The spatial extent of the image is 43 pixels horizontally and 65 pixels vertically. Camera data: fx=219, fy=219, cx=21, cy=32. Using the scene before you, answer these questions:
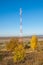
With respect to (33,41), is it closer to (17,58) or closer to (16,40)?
(16,40)

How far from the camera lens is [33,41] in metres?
43.0

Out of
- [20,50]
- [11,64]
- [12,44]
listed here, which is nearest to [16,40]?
[12,44]

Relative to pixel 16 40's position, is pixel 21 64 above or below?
below

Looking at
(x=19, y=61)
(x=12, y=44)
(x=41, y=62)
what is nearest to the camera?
(x=41, y=62)

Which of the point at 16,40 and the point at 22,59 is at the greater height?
the point at 16,40

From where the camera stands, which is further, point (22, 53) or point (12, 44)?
point (12, 44)

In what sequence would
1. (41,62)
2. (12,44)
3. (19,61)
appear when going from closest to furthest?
(41,62)
(19,61)
(12,44)

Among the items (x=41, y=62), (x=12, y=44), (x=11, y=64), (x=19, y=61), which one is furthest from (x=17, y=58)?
(x=12, y=44)

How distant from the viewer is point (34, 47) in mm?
43469

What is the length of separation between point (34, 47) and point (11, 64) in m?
20.0

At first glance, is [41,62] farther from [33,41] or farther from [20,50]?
[33,41]

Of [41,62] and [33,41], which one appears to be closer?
[41,62]

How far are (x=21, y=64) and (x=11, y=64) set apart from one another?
1.09 meters

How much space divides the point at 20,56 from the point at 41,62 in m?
4.84
